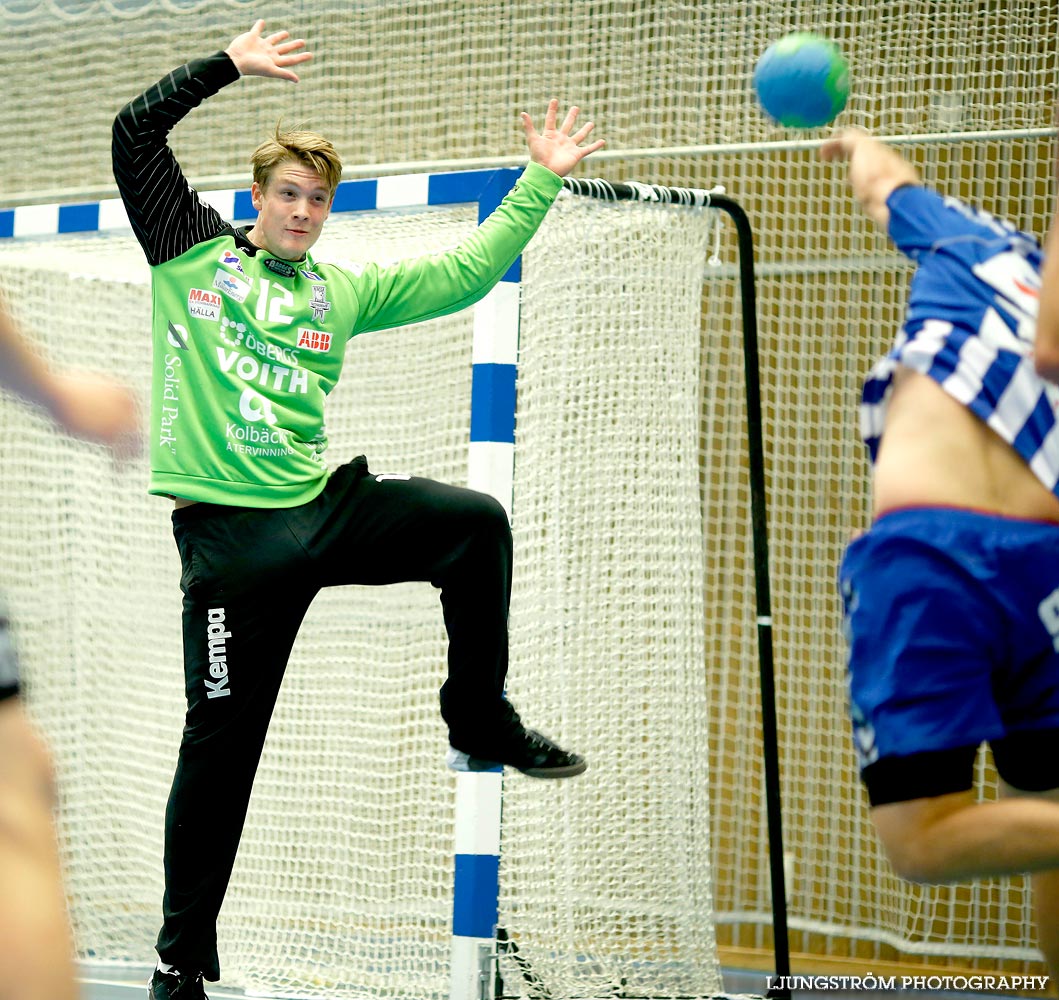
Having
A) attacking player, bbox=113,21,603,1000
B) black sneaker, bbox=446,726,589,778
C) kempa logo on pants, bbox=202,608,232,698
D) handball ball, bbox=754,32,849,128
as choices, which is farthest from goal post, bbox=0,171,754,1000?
handball ball, bbox=754,32,849,128

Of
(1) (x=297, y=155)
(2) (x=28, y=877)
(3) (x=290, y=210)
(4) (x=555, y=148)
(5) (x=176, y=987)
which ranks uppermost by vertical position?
(4) (x=555, y=148)

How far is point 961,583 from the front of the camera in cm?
190

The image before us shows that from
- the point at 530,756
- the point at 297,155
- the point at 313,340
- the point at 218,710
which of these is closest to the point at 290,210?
the point at 297,155

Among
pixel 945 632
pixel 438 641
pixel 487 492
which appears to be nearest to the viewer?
pixel 945 632

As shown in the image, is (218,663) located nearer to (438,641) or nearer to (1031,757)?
(438,641)

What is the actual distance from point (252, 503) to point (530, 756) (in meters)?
0.89

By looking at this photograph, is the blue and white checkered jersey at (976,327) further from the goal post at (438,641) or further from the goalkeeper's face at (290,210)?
the goal post at (438,641)

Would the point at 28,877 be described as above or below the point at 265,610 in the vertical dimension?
below

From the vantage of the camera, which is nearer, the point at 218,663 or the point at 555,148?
the point at 218,663

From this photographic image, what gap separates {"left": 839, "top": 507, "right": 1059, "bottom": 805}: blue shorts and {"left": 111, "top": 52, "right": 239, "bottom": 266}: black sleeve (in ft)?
6.39

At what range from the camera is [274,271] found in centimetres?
329

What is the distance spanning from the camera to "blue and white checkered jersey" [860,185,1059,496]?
6.46 feet

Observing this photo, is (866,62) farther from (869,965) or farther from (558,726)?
(869,965)

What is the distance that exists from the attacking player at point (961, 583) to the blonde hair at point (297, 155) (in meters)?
1.73
